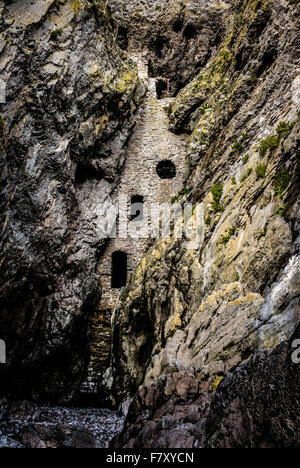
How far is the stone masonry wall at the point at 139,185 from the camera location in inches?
627

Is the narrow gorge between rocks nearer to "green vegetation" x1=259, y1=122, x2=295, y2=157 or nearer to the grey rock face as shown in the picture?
"green vegetation" x1=259, y1=122, x2=295, y2=157

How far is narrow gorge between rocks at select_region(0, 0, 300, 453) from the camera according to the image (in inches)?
281

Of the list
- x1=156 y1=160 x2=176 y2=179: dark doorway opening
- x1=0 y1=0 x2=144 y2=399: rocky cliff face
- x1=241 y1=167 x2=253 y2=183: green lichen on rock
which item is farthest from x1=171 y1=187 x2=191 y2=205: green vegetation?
x1=241 y1=167 x2=253 y2=183: green lichen on rock

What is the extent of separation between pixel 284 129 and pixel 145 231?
8.64 meters

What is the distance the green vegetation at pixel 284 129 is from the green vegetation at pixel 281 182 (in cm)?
140

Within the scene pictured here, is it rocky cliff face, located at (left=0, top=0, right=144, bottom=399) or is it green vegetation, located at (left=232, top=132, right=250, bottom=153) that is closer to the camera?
green vegetation, located at (left=232, top=132, right=250, bottom=153)

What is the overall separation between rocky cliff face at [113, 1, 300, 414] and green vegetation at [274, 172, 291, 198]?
0.10 feet

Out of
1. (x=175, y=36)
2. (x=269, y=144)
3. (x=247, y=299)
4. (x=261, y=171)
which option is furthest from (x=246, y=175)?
(x=175, y=36)

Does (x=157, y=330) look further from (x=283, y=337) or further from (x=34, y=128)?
(x=34, y=128)

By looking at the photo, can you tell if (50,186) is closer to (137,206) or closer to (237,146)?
(137,206)

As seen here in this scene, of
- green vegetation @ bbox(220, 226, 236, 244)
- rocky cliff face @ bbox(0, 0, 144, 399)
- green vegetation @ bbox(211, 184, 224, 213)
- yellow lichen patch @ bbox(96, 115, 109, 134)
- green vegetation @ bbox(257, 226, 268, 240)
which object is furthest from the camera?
yellow lichen patch @ bbox(96, 115, 109, 134)

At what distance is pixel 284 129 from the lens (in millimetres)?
10055

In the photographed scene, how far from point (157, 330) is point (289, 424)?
→ 26.2 feet

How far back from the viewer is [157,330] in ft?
39.8
